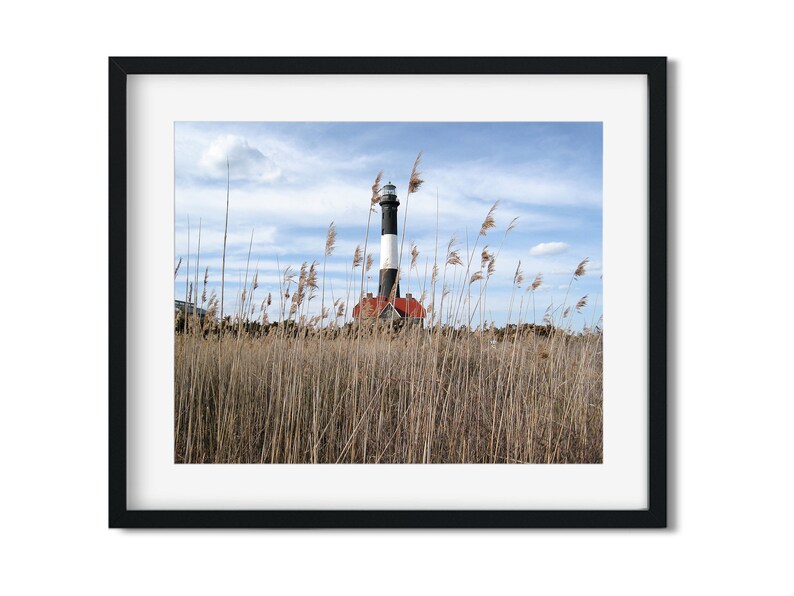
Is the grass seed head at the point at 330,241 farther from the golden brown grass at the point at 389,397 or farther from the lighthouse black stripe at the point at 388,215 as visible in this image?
the golden brown grass at the point at 389,397

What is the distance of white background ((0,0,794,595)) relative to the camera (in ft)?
4.04

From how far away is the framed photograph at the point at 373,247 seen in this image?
1219mm

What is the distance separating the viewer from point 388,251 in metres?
1.24

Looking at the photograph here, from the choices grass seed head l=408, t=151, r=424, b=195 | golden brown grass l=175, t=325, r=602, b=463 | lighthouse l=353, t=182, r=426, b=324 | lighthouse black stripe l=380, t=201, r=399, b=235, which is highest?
grass seed head l=408, t=151, r=424, b=195

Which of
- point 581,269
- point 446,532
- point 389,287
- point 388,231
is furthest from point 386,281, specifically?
point 446,532

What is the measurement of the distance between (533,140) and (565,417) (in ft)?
2.52

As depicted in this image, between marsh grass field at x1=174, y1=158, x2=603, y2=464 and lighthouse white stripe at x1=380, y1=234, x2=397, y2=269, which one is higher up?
lighthouse white stripe at x1=380, y1=234, x2=397, y2=269

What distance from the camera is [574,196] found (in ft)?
4.14

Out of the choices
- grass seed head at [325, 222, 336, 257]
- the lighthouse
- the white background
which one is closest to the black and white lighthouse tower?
the lighthouse

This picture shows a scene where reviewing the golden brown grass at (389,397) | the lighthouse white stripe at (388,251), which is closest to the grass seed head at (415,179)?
the lighthouse white stripe at (388,251)

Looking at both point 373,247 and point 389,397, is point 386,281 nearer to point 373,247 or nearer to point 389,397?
point 373,247

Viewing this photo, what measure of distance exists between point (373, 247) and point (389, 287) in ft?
0.42

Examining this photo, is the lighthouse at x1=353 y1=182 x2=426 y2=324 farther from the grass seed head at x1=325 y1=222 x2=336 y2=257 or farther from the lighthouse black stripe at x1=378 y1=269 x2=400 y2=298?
the grass seed head at x1=325 y1=222 x2=336 y2=257
